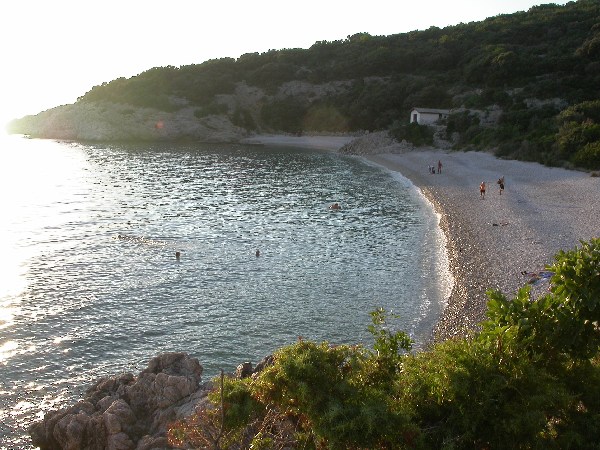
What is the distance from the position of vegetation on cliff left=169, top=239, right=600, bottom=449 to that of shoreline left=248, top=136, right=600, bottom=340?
11.5 feet

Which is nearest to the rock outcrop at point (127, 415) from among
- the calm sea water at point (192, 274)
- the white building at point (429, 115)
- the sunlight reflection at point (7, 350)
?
the calm sea water at point (192, 274)

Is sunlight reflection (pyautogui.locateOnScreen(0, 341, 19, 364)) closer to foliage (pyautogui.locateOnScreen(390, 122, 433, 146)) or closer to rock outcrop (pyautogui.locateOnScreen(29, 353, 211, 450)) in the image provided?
rock outcrop (pyautogui.locateOnScreen(29, 353, 211, 450))

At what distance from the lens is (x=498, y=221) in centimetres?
3616

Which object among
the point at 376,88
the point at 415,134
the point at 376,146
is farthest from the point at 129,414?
the point at 376,88

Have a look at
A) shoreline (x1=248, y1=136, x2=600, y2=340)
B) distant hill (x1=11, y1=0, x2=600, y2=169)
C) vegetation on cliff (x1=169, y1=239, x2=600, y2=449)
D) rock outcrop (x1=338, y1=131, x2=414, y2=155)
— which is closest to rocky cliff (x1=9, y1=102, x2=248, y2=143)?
distant hill (x1=11, y1=0, x2=600, y2=169)

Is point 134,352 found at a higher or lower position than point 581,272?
lower

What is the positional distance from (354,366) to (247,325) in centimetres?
1279

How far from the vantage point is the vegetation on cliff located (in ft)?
26.8

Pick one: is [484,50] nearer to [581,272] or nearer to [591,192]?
[591,192]

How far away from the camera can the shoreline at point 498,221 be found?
933 inches

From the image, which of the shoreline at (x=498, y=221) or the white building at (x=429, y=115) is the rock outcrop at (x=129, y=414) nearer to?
the shoreline at (x=498, y=221)

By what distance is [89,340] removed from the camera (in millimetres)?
19781

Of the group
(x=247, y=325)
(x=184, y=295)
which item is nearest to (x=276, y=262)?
(x=184, y=295)

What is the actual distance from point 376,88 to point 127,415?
10031 centimetres
